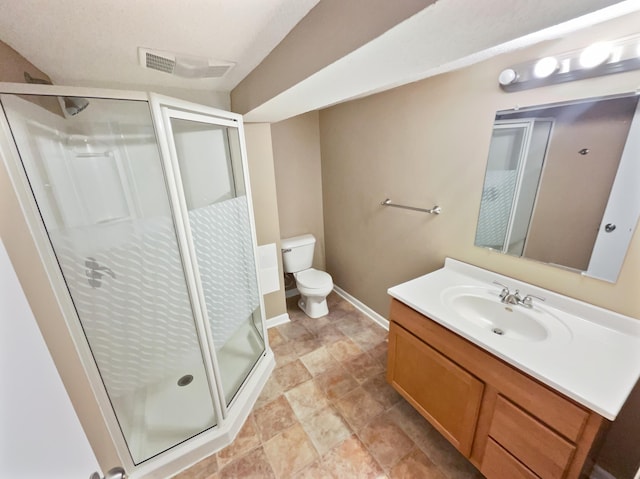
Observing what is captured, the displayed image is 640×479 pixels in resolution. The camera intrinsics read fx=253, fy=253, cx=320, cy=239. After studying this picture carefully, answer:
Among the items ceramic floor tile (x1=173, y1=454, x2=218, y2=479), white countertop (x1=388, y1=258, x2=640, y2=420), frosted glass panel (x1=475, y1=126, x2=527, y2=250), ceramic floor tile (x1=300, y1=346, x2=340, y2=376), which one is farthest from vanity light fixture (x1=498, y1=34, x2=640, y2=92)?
ceramic floor tile (x1=173, y1=454, x2=218, y2=479)

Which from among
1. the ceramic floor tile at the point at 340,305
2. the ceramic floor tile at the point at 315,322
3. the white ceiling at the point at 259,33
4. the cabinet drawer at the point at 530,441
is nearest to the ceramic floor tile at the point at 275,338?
the ceramic floor tile at the point at 315,322

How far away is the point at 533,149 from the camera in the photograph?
48.9 inches

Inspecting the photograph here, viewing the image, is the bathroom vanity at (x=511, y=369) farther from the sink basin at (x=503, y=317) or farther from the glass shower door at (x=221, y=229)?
the glass shower door at (x=221, y=229)

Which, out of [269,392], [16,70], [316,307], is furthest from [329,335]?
[16,70]

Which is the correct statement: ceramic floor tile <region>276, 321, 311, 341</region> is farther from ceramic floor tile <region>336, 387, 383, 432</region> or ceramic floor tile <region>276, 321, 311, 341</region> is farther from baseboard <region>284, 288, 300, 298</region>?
ceramic floor tile <region>336, 387, 383, 432</region>

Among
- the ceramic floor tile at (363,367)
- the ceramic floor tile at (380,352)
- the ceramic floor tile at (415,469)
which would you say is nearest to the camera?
the ceramic floor tile at (415,469)

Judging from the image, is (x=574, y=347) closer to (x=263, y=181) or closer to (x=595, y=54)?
(x=595, y=54)

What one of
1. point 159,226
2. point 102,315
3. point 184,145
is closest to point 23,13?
point 184,145

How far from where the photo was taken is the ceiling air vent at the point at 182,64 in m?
1.21

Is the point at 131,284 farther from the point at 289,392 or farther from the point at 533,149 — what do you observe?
the point at 533,149

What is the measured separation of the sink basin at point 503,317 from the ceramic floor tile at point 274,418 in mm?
1211

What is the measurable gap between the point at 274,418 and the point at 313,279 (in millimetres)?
1225

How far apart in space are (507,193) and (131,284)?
205cm

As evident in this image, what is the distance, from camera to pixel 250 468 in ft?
4.44
